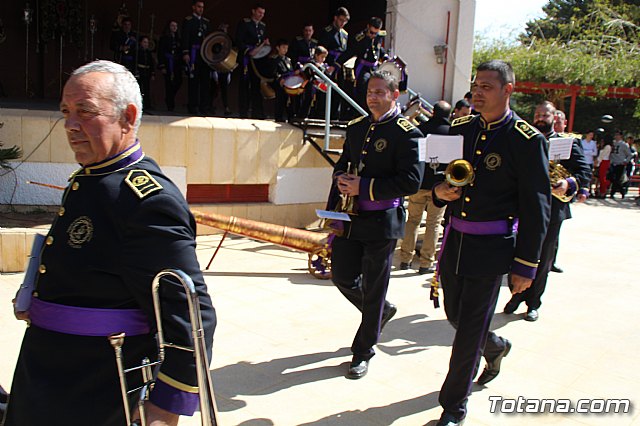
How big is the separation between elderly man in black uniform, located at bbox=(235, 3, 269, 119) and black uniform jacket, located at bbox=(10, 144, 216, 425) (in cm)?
854

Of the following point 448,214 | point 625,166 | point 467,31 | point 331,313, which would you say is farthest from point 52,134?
point 625,166

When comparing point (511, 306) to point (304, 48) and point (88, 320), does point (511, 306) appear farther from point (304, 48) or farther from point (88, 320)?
point (304, 48)

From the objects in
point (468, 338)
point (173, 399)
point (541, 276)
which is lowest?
point (541, 276)

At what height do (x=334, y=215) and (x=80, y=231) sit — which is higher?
(x=80, y=231)

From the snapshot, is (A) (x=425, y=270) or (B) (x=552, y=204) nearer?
(B) (x=552, y=204)

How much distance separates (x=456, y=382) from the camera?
3393 mm

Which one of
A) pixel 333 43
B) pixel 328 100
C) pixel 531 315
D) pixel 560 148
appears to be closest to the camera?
pixel 560 148

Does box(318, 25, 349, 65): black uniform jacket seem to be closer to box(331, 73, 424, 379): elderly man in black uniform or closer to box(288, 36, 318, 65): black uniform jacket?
box(288, 36, 318, 65): black uniform jacket

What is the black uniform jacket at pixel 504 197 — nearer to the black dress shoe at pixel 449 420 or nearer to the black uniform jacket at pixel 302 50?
the black dress shoe at pixel 449 420

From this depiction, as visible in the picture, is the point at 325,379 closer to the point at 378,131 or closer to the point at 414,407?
the point at 414,407

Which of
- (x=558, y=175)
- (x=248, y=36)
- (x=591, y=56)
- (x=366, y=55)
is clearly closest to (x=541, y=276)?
(x=558, y=175)

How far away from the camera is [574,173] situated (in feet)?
18.9

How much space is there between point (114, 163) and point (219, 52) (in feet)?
28.6

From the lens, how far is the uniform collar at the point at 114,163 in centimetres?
190
